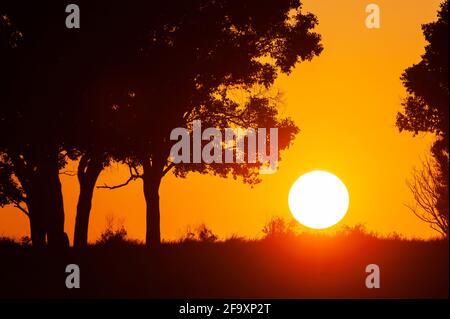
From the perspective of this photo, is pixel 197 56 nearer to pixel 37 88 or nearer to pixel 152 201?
pixel 37 88

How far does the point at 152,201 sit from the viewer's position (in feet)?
133

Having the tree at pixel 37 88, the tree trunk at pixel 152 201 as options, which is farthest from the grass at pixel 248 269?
the tree trunk at pixel 152 201

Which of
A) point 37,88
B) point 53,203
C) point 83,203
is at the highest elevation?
point 37,88

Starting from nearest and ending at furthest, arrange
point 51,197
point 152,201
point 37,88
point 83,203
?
1. point 37,88
2. point 51,197
3. point 83,203
4. point 152,201

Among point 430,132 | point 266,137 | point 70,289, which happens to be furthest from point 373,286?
point 266,137

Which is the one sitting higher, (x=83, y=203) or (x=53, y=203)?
(x=83, y=203)

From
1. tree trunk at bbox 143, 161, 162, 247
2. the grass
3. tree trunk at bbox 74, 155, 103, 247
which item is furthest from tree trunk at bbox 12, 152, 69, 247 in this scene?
tree trunk at bbox 143, 161, 162, 247

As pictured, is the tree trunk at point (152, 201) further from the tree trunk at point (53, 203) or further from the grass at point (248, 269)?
the grass at point (248, 269)

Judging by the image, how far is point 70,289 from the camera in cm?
2492

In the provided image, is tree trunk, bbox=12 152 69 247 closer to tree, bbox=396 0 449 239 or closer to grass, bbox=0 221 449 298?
grass, bbox=0 221 449 298

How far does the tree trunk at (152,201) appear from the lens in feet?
132

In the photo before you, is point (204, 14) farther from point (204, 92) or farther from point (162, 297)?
point (162, 297)

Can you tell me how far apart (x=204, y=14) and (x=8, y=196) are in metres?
19.2

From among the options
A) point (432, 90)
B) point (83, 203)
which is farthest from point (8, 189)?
point (432, 90)
